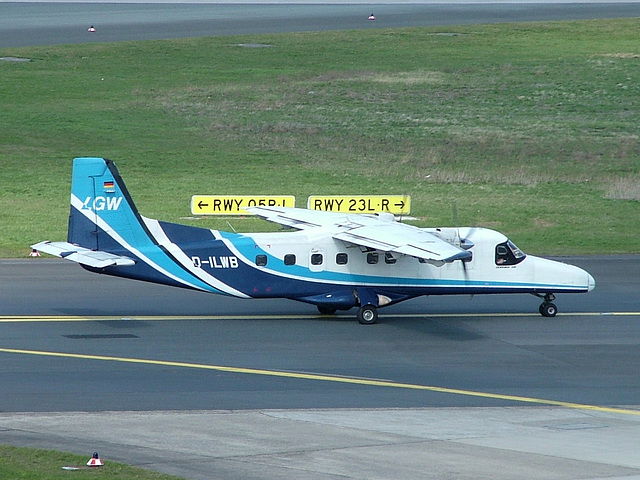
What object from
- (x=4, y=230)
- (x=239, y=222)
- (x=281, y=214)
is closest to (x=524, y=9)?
(x=239, y=222)

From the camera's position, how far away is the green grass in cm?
1705

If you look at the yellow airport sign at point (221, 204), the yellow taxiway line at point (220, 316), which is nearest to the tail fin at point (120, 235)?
the yellow taxiway line at point (220, 316)

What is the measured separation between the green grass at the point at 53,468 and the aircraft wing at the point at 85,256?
36.1ft

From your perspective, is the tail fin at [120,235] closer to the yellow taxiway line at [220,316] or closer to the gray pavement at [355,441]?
the yellow taxiway line at [220,316]

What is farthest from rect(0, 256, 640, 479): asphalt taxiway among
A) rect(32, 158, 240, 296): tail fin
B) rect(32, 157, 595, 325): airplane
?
rect(32, 158, 240, 296): tail fin

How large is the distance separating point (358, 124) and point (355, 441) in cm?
5360

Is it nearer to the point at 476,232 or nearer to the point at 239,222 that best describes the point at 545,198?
the point at 239,222

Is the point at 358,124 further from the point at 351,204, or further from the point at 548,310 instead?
the point at 548,310

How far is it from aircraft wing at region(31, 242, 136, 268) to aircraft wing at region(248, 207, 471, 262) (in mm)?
6128


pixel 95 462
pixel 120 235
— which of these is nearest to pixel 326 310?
pixel 120 235

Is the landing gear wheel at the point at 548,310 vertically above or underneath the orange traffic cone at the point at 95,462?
above

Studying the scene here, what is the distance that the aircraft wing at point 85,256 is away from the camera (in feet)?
96.0

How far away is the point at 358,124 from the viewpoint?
72.1m

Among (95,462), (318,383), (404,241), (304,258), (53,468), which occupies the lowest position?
(53,468)
